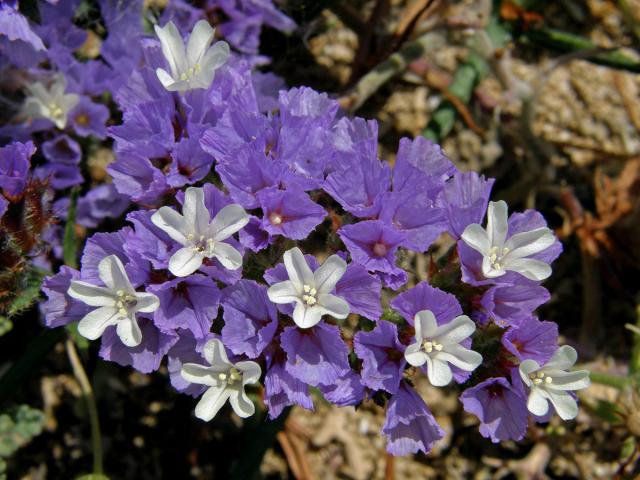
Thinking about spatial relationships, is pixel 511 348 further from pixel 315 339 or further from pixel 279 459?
pixel 279 459

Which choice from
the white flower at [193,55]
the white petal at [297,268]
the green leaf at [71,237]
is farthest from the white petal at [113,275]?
the green leaf at [71,237]

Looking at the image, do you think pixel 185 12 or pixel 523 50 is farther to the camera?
pixel 523 50

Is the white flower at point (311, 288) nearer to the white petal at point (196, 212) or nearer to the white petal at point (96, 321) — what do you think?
the white petal at point (196, 212)

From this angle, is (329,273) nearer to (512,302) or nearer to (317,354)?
(317,354)

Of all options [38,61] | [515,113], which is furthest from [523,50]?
[38,61]

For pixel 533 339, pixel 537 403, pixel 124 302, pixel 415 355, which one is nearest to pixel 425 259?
pixel 533 339
